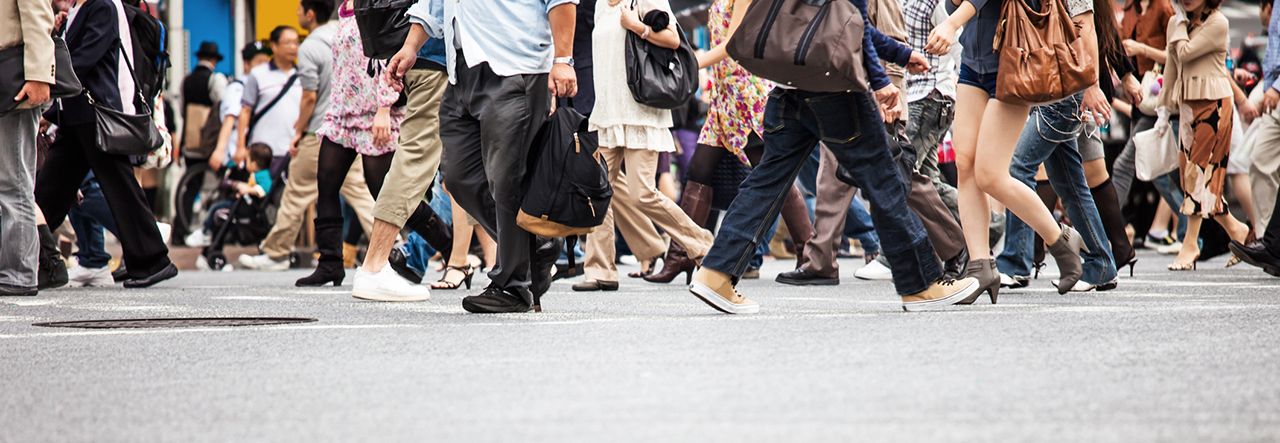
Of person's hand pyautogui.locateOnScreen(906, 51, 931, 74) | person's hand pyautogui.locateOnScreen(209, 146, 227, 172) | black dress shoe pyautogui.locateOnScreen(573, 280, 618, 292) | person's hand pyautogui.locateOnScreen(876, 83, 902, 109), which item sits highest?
person's hand pyautogui.locateOnScreen(906, 51, 931, 74)

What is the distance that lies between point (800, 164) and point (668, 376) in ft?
7.12

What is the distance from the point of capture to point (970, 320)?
628 cm

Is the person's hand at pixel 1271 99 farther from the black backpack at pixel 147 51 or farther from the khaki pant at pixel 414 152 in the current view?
the black backpack at pixel 147 51

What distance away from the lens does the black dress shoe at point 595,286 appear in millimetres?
9461

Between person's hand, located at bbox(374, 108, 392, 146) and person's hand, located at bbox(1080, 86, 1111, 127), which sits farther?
person's hand, located at bbox(374, 108, 392, 146)

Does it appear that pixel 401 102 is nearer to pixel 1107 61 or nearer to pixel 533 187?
pixel 533 187

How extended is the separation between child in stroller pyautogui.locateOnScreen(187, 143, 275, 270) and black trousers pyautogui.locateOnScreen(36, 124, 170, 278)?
4.41 meters

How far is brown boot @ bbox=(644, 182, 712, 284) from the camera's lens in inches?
403

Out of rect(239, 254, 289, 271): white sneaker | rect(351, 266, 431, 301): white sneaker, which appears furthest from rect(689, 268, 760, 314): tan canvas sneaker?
rect(239, 254, 289, 271): white sneaker

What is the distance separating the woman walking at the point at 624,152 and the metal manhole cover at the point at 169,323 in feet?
8.90

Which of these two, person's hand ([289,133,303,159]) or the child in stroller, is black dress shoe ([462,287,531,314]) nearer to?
person's hand ([289,133,303,159])

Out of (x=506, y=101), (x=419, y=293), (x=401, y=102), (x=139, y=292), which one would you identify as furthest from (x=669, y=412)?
(x=139, y=292)

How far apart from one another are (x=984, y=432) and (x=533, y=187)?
340 cm

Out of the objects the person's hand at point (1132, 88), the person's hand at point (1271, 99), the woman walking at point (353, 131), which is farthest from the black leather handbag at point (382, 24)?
the person's hand at point (1271, 99)
